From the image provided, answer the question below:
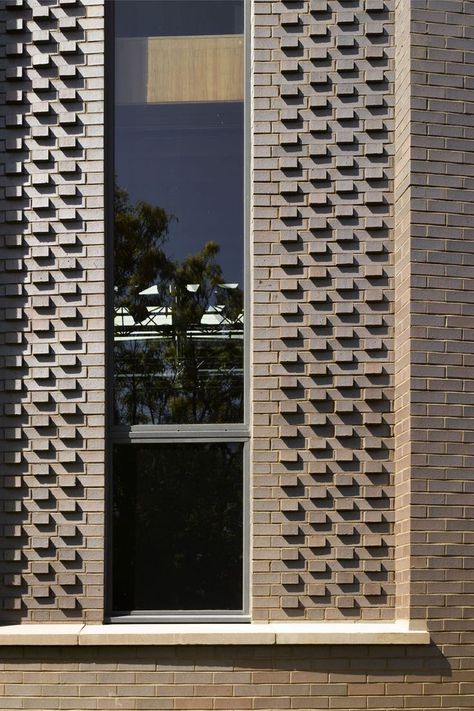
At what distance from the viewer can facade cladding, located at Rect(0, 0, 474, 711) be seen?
668 cm

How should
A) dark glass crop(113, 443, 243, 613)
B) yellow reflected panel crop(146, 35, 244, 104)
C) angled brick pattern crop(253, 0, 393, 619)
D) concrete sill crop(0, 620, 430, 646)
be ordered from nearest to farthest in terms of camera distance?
concrete sill crop(0, 620, 430, 646)
angled brick pattern crop(253, 0, 393, 619)
dark glass crop(113, 443, 243, 613)
yellow reflected panel crop(146, 35, 244, 104)

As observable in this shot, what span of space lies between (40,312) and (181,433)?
128cm

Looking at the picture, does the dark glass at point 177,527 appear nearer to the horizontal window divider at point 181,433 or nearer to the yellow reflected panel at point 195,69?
the horizontal window divider at point 181,433

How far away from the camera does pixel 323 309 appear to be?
7059 mm

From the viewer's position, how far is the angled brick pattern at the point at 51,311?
22.8 ft

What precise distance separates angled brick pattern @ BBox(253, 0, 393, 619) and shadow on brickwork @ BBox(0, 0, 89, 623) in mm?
1272

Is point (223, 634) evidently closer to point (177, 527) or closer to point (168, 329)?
point (177, 527)

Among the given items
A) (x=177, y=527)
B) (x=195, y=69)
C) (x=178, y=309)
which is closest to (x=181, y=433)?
(x=177, y=527)

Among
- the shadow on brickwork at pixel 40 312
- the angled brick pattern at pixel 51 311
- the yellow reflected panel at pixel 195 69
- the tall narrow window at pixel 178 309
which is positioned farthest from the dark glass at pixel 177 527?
the yellow reflected panel at pixel 195 69

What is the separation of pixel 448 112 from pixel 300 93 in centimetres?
102

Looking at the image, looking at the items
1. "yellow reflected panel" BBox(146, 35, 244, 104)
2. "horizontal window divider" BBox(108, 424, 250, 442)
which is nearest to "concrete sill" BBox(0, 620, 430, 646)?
"horizontal window divider" BBox(108, 424, 250, 442)

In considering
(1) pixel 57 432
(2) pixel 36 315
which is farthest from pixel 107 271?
(1) pixel 57 432

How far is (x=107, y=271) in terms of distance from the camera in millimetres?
7277

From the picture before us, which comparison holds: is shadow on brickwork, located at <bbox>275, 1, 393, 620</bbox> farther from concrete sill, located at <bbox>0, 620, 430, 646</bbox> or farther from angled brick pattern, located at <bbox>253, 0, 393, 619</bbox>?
concrete sill, located at <bbox>0, 620, 430, 646</bbox>
